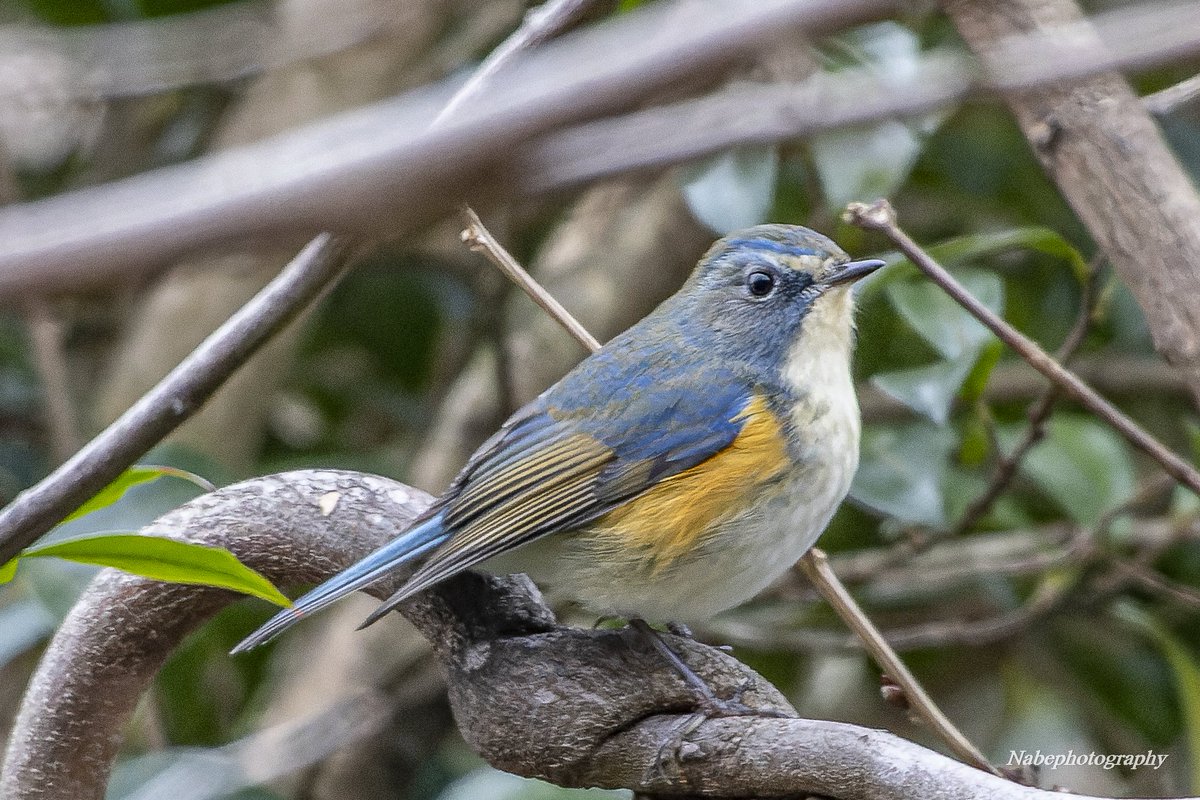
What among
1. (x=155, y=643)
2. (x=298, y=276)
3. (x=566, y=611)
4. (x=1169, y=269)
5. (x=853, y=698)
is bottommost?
(x=853, y=698)

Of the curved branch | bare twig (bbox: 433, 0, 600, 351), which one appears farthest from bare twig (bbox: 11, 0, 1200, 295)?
A: the curved branch

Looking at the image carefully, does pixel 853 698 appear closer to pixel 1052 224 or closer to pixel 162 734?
pixel 1052 224

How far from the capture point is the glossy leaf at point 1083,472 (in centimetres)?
309

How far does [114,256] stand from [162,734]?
315 centimetres

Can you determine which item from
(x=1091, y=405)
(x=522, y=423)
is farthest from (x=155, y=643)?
(x=1091, y=405)

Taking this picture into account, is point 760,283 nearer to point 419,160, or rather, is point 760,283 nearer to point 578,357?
point 578,357

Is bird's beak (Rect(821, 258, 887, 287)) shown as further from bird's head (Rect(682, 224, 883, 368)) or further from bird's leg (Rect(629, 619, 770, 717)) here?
bird's leg (Rect(629, 619, 770, 717))

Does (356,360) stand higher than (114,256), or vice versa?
(114,256)

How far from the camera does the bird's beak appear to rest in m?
2.46

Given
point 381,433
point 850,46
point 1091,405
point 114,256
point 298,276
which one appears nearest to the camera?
point 114,256

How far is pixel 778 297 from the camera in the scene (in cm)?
264

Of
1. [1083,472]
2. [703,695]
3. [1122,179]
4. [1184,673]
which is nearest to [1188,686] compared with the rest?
[1184,673]

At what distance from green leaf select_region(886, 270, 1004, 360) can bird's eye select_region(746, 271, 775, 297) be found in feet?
0.96

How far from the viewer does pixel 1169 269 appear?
227cm
